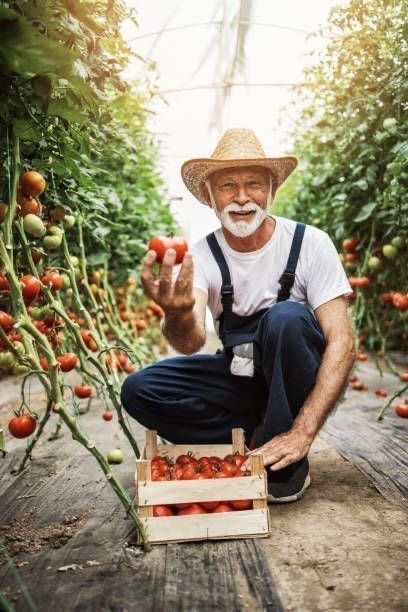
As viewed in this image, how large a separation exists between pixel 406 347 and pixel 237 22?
4414 mm

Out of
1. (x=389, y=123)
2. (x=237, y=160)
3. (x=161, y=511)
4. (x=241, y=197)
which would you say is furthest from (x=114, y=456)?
(x=389, y=123)

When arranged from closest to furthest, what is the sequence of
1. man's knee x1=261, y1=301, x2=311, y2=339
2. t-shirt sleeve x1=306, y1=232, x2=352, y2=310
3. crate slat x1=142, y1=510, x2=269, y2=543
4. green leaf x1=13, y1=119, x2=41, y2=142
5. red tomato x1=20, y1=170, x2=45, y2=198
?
green leaf x1=13, y1=119, x2=41, y2=142 < crate slat x1=142, y1=510, x2=269, y2=543 < red tomato x1=20, y1=170, x2=45, y2=198 < man's knee x1=261, y1=301, x2=311, y2=339 < t-shirt sleeve x1=306, y1=232, x2=352, y2=310

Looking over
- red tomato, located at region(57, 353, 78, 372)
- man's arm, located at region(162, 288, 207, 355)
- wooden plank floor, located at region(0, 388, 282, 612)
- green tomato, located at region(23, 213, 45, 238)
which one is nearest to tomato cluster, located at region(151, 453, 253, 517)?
wooden plank floor, located at region(0, 388, 282, 612)

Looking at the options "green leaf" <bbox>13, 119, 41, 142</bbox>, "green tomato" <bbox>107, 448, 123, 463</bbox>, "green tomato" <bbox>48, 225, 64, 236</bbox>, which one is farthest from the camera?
"green tomato" <bbox>107, 448, 123, 463</bbox>

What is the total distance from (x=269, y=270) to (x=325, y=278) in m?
0.23

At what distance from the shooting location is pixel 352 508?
6.61 ft

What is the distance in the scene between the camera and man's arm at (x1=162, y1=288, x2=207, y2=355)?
2.02m

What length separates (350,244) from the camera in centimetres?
397

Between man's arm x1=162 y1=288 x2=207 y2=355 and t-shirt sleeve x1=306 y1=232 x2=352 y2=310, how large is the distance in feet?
1.36

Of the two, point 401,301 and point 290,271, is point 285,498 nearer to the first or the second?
point 290,271

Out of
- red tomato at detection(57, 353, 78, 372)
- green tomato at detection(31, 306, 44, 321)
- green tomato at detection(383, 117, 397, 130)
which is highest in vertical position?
green tomato at detection(383, 117, 397, 130)

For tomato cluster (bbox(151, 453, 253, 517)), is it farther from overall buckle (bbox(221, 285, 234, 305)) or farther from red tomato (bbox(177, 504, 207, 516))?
overall buckle (bbox(221, 285, 234, 305))

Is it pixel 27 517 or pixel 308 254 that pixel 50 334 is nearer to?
pixel 27 517

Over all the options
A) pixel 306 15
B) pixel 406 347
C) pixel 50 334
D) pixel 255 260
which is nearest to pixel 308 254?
pixel 255 260
